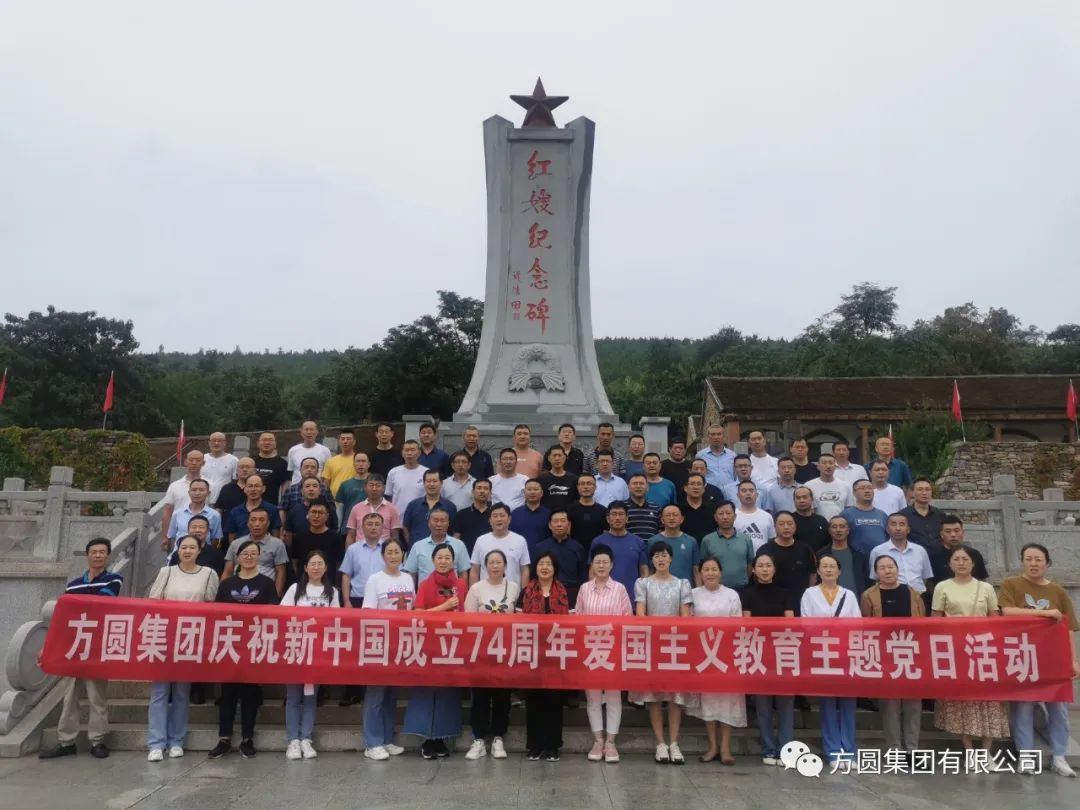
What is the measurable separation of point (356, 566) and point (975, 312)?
3866 centimetres

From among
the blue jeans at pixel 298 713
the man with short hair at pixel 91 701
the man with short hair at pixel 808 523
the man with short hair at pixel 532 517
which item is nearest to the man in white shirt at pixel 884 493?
the man with short hair at pixel 808 523

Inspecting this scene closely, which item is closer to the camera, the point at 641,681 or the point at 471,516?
the point at 641,681

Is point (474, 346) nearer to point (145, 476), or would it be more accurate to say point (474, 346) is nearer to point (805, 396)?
point (805, 396)

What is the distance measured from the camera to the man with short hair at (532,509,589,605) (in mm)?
5117

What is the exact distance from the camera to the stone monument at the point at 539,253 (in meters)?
10.6

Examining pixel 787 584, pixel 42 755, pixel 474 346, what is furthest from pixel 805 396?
pixel 42 755

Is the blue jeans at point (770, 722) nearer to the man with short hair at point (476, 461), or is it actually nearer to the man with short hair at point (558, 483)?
the man with short hair at point (558, 483)

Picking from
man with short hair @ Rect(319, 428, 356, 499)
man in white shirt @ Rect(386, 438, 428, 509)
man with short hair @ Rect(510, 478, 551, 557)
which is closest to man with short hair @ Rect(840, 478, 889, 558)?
man with short hair @ Rect(510, 478, 551, 557)

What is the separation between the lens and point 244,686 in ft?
15.8

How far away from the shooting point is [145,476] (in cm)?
1686

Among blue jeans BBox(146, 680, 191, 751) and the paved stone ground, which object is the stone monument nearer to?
blue jeans BBox(146, 680, 191, 751)

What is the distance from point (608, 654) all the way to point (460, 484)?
1.94 meters

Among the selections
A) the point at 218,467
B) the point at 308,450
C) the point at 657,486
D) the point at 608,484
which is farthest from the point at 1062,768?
the point at 218,467

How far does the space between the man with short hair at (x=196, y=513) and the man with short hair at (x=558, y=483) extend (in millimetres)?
2277
